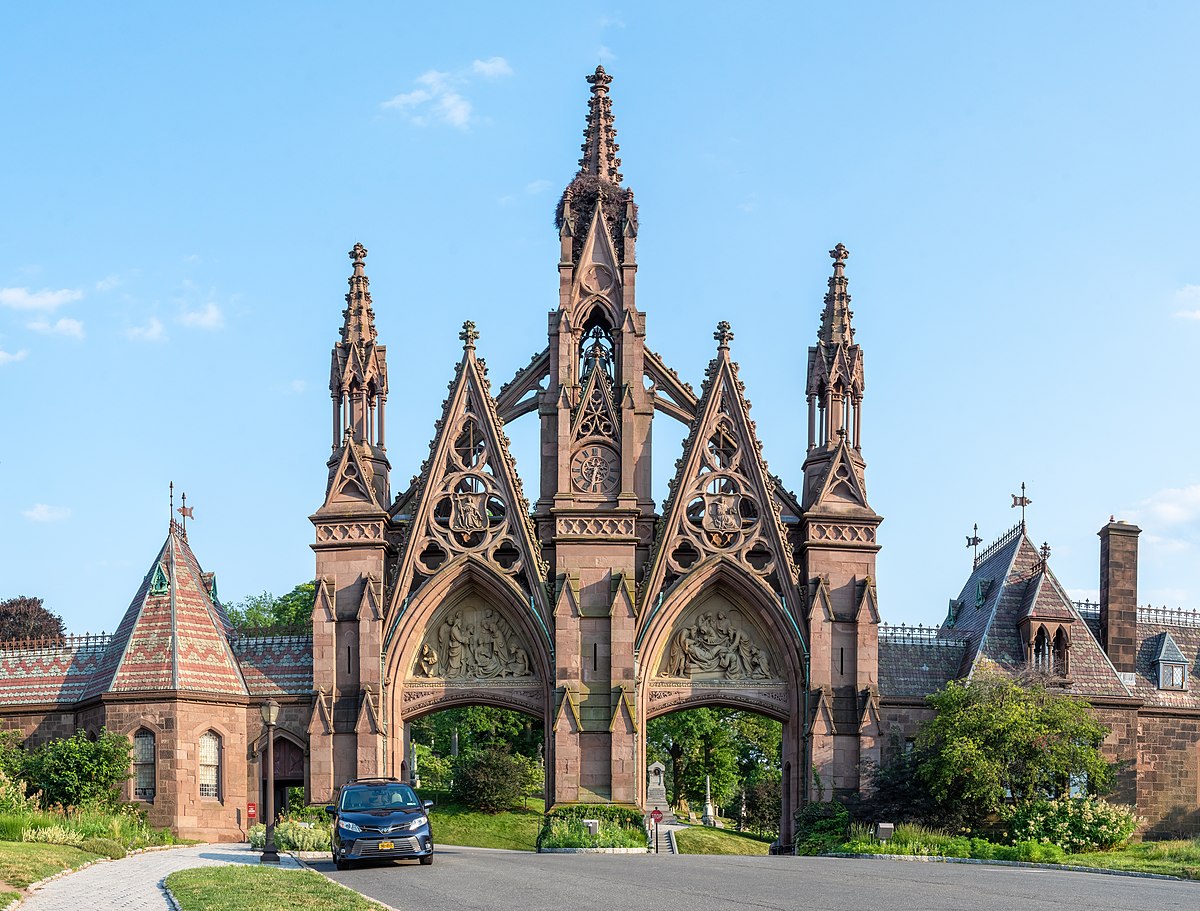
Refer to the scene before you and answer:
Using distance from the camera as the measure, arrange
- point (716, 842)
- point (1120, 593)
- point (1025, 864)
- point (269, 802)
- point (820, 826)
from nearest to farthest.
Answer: point (1025, 864) → point (269, 802) → point (820, 826) → point (1120, 593) → point (716, 842)

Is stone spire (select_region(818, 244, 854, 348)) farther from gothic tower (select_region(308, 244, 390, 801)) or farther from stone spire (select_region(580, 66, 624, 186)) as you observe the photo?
gothic tower (select_region(308, 244, 390, 801))

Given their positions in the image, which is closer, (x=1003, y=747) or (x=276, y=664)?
(x=1003, y=747)

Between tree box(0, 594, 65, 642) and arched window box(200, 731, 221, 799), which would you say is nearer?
arched window box(200, 731, 221, 799)

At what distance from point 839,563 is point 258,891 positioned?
25305 millimetres

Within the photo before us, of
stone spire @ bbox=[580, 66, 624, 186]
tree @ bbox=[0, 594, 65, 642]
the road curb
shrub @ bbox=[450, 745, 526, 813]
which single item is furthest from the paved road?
tree @ bbox=[0, 594, 65, 642]

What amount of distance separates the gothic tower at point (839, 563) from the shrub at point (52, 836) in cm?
2015

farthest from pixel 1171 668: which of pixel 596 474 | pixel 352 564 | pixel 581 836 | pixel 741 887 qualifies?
pixel 741 887

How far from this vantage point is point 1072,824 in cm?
4306

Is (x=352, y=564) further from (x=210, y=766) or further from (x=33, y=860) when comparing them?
(x=33, y=860)

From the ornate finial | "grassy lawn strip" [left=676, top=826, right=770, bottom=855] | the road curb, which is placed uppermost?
the ornate finial

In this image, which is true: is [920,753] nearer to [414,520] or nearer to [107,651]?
[414,520]

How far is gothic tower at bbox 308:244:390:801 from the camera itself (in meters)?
45.9

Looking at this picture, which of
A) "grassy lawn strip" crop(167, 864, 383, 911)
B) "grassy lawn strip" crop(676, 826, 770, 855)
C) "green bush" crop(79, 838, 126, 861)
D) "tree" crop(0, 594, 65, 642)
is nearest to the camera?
"grassy lawn strip" crop(167, 864, 383, 911)

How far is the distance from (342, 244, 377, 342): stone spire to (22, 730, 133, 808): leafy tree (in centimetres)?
1290
